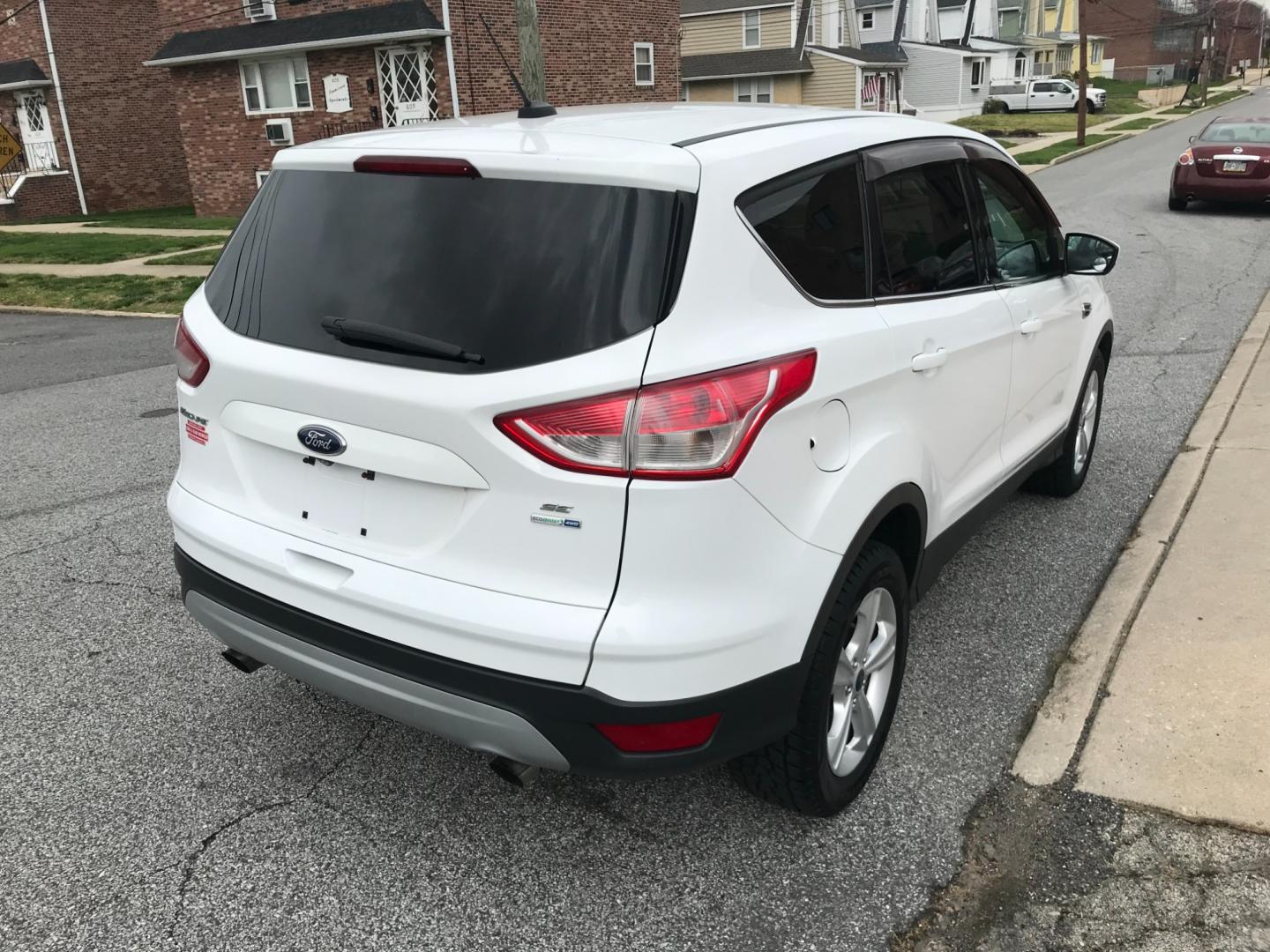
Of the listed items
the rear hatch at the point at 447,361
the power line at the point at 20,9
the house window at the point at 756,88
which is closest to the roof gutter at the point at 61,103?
the power line at the point at 20,9

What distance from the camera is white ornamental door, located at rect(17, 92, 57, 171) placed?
31.8m

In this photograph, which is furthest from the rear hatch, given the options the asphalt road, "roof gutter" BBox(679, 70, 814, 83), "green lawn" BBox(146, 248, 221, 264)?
"roof gutter" BBox(679, 70, 814, 83)

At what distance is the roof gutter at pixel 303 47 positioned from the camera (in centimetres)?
2266

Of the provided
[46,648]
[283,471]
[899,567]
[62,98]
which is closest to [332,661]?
[283,471]

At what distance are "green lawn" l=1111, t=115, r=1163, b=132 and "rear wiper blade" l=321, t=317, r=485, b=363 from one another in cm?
4200

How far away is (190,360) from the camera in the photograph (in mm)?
2982

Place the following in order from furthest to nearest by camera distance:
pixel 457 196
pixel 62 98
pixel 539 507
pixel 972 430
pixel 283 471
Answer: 1. pixel 62 98
2. pixel 972 430
3. pixel 283 471
4. pixel 457 196
5. pixel 539 507

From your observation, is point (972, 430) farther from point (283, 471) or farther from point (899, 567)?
point (283, 471)

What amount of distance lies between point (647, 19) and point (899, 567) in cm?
2678

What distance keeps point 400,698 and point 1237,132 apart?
1989 centimetres

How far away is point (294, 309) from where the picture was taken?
9.03 feet

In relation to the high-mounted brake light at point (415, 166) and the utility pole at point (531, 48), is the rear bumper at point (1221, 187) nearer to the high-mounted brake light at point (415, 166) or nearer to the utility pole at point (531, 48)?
the utility pole at point (531, 48)

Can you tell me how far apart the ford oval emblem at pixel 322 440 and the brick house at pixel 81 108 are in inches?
1330

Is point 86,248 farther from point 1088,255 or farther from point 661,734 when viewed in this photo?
point 661,734
